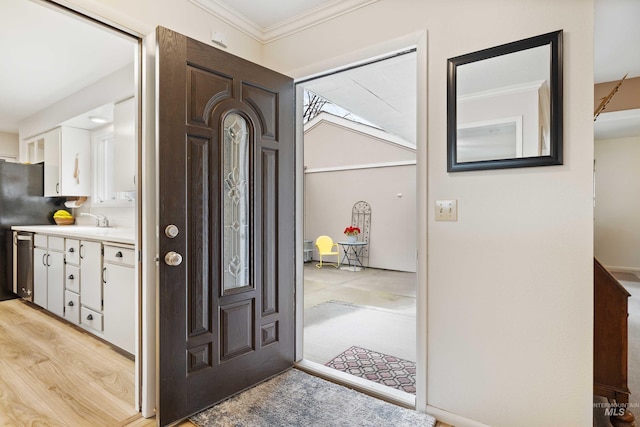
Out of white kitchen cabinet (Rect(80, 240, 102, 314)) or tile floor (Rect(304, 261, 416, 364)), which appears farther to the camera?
tile floor (Rect(304, 261, 416, 364))

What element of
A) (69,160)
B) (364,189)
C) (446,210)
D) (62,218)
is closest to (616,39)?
(446,210)

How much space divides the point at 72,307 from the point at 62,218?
192 centimetres

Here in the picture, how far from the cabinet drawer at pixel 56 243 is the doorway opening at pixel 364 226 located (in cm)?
248

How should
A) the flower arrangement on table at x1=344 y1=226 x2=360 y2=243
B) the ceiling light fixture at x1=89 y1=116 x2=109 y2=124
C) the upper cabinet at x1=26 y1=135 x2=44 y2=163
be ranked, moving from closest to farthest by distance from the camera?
the ceiling light fixture at x1=89 y1=116 x2=109 y2=124 < the upper cabinet at x1=26 y1=135 x2=44 y2=163 < the flower arrangement on table at x1=344 y1=226 x2=360 y2=243

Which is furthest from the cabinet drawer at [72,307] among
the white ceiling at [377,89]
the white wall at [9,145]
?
the white wall at [9,145]

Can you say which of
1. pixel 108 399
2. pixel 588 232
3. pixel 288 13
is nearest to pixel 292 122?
pixel 288 13

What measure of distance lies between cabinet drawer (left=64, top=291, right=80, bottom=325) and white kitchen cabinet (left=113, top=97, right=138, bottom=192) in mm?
1108

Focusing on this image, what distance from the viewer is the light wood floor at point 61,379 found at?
185cm

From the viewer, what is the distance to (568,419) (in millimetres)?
1515

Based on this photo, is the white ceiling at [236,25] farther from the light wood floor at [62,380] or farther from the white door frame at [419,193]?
the light wood floor at [62,380]

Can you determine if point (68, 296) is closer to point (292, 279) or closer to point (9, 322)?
point (9, 322)

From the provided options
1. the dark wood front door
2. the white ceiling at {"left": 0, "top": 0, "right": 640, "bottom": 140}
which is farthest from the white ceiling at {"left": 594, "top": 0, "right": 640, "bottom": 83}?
the dark wood front door

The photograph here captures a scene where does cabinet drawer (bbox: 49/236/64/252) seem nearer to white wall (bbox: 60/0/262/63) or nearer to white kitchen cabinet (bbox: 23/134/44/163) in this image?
white kitchen cabinet (bbox: 23/134/44/163)

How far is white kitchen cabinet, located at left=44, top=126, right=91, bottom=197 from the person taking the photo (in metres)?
4.08
